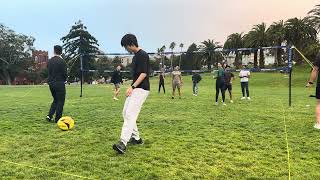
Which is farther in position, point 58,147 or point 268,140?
point 268,140

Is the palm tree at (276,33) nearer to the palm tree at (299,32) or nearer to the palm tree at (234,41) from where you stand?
the palm tree at (299,32)

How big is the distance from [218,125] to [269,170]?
179 inches

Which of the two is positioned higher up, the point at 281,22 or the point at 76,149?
the point at 281,22

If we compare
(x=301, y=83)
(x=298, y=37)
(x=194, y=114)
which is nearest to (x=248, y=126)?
(x=194, y=114)

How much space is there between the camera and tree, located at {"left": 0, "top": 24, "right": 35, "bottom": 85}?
93.9 meters

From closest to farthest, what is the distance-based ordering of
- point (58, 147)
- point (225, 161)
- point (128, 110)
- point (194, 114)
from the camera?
1. point (225, 161)
2. point (128, 110)
3. point (58, 147)
4. point (194, 114)

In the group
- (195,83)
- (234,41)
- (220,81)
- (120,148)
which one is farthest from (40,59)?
(120,148)

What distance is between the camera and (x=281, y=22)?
72688 mm

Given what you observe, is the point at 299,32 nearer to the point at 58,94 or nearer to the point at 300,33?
the point at 300,33

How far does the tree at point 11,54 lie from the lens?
308ft

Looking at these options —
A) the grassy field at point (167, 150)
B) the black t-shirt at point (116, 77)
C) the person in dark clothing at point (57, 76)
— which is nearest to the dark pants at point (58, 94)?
the person in dark clothing at point (57, 76)

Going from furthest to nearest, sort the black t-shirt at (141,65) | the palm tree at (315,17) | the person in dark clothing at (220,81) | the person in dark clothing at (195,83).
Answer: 1. the palm tree at (315,17)
2. the person in dark clothing at (195,83)
3. the person in dark clothing at (220,81)
4. the black t-shirt at (141,65)

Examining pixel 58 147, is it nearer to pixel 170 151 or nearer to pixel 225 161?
pixel 170 151

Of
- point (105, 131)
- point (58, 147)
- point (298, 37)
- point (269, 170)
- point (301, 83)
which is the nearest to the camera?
point (269, 170)
